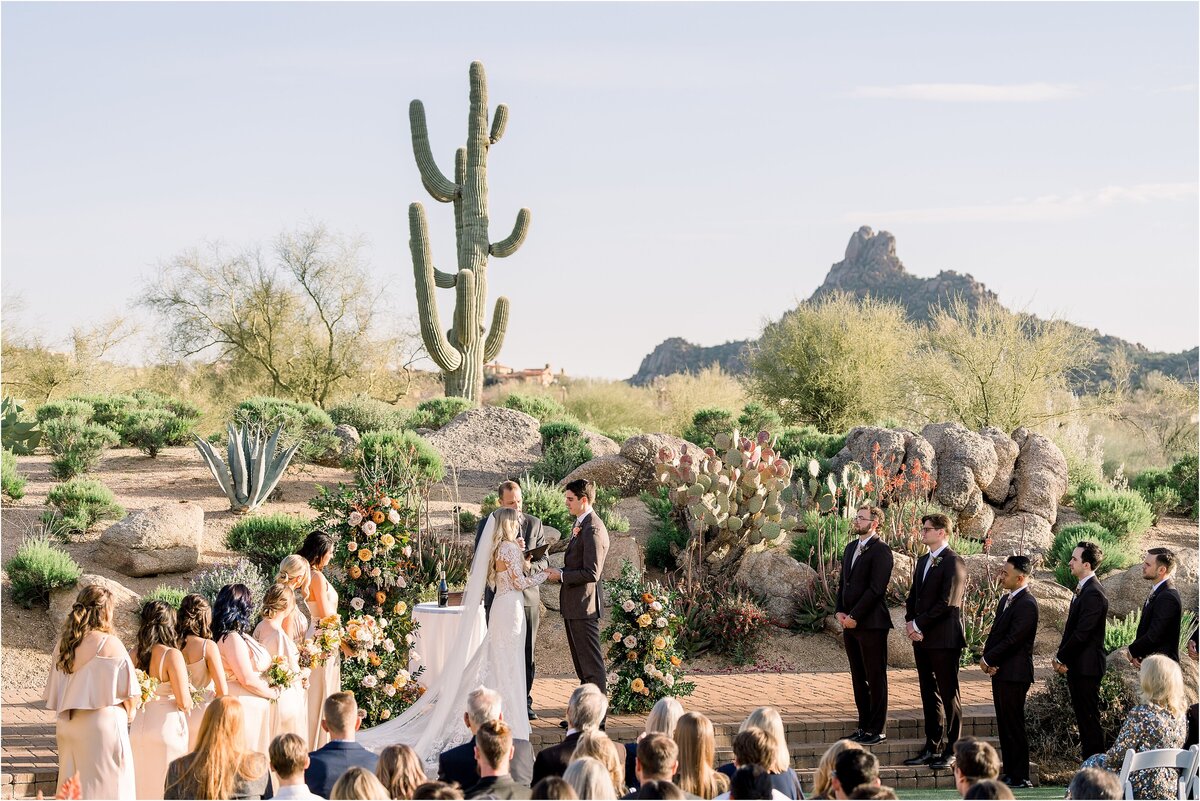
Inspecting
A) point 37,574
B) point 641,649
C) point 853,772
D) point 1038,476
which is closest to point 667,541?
point 641,649

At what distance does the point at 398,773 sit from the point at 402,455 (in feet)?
32.9

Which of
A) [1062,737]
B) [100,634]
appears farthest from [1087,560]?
[100,634]

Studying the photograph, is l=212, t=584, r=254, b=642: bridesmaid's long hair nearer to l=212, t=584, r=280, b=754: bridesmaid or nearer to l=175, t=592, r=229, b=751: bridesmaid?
l=212, t=584, r=280, b=754: bridesmaid

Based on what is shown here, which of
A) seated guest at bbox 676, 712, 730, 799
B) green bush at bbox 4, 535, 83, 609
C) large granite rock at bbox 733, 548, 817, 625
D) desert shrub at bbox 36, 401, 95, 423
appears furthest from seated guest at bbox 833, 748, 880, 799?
desert shrub at bbox 36, 401, 95, 423

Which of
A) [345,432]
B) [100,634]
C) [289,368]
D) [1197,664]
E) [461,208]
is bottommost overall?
[1197,664]

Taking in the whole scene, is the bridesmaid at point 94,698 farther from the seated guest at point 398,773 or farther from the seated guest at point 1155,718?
the seated guest at point 1155,718

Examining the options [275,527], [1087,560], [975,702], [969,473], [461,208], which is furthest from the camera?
[461,208]

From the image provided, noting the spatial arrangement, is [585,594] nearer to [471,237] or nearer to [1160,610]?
[1160,610]

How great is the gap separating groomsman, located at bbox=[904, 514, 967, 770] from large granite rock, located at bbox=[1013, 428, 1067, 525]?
7750mm

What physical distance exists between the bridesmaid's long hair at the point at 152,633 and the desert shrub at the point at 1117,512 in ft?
42.1

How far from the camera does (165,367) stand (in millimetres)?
28078

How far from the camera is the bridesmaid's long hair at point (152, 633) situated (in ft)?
20.6

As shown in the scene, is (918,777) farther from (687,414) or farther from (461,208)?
(687,414)

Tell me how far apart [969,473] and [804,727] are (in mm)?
7117
